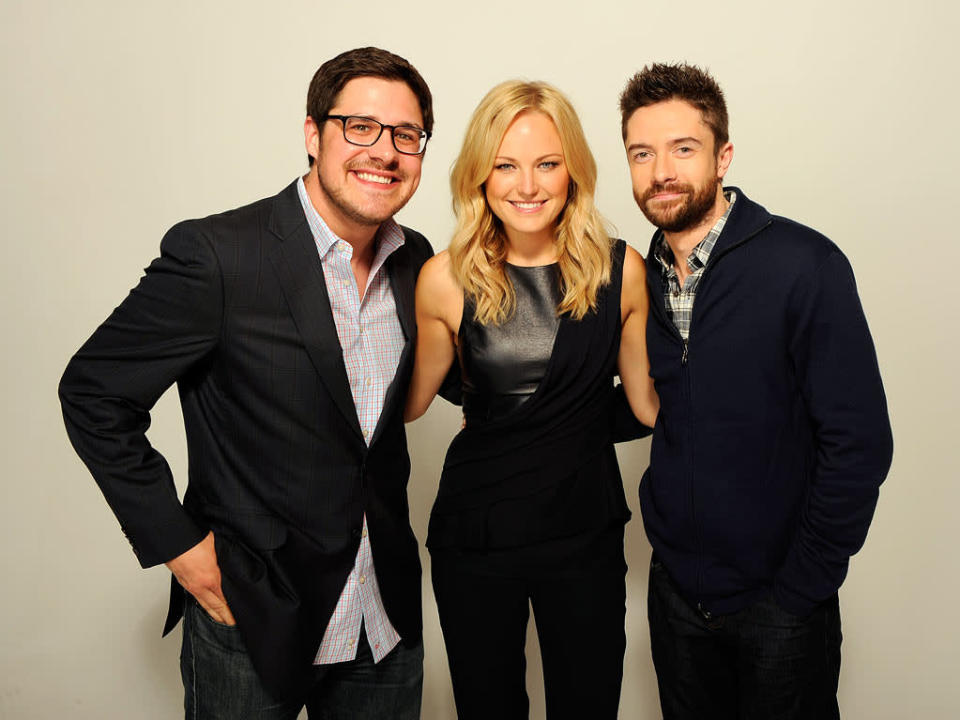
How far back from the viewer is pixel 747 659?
81.7 inches

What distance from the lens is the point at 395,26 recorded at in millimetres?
3115

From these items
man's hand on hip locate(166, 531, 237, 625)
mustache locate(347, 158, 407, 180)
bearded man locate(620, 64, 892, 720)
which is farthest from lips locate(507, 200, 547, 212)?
man's hand on hip locate(166, 531, 237, 625)

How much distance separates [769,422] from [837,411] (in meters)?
0.15

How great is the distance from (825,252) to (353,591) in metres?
1.35

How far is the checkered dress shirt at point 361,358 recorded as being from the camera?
79.0 inches

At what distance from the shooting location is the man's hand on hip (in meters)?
1.91

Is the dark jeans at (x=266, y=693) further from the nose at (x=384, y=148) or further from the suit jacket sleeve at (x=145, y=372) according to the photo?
the nose at (x=384, y=148)

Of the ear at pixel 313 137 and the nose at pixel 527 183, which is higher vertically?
the ear at pixel 313 137

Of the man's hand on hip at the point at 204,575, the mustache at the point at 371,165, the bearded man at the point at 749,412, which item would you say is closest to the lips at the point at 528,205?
the bearded man at the point at 749,412

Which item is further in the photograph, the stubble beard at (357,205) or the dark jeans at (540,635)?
the dark jeans at (540,635)

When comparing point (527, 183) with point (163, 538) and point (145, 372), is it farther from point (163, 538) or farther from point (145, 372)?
point (163, 538)

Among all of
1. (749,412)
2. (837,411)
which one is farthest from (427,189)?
(837,411)

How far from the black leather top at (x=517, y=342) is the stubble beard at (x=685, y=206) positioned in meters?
0.36

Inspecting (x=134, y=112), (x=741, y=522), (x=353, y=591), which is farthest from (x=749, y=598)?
(x=134, y=112)
